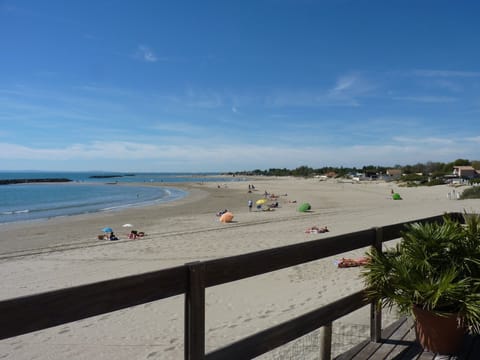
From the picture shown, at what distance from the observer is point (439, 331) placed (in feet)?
9.69

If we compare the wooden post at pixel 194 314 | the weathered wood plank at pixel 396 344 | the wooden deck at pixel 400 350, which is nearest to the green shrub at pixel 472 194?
the weathered wood plank at pixel 396 344

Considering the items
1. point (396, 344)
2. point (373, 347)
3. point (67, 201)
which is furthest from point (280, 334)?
point (67, 201)

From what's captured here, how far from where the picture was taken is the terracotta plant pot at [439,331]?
2.91 meters

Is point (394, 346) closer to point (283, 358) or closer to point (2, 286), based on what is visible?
point (283, 358)

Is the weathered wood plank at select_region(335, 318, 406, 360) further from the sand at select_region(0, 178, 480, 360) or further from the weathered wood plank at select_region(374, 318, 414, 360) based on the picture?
the sand at select_region(0, 178, 480, 360)

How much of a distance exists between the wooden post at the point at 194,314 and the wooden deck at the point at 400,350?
1700 mm

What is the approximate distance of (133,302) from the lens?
1.73 metres

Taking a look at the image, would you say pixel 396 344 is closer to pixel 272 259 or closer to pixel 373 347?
pixel 373 347

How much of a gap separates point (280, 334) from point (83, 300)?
1323mm

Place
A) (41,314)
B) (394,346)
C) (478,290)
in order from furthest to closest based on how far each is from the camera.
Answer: (394,346)
(478,290)
(41,314)

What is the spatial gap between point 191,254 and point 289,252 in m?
8.29

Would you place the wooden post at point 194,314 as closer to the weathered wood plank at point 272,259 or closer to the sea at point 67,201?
the weathered wood plank at point 272,259

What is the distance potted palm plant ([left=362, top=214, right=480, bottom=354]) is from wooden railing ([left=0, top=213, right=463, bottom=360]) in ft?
1.16

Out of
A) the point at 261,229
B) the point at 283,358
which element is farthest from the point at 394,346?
the point at 261,229
